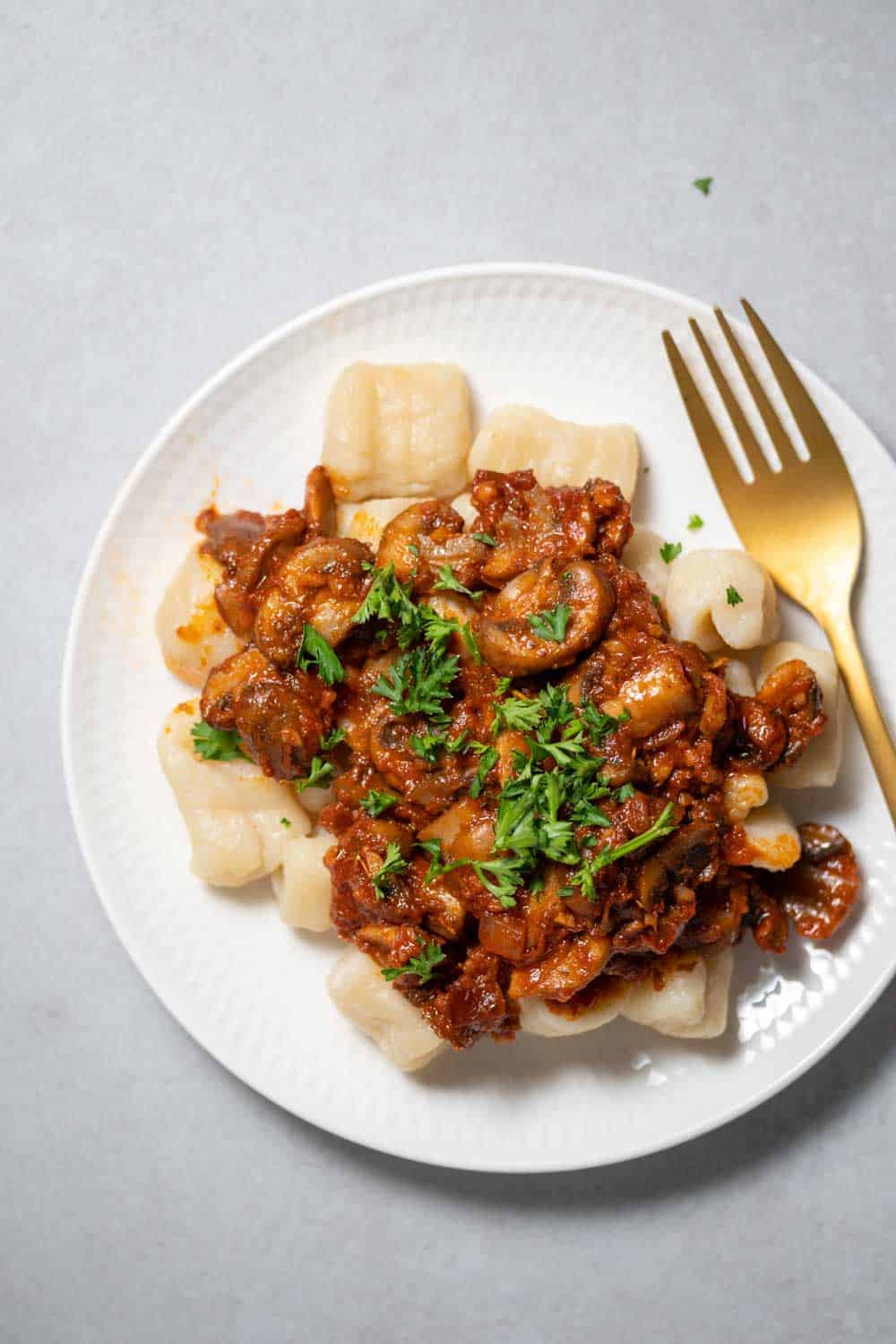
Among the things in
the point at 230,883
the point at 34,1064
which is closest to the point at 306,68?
the point at 230,883

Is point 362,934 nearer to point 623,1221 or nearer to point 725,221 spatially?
point 623,1221

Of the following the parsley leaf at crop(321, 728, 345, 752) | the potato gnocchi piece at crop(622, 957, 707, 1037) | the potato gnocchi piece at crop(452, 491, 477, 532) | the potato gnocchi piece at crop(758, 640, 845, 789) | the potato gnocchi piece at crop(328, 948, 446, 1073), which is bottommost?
the potato gnocchi piece at crop(622, 957, 707, 1037)

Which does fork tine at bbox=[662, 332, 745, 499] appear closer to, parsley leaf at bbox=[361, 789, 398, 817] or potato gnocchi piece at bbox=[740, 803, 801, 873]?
potato gnocchi piece at bbox=[740, 803, 801, 873]

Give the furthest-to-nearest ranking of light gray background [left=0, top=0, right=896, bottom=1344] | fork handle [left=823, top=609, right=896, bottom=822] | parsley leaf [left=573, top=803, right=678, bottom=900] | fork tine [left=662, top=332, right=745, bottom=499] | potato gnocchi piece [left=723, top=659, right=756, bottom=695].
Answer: light gray background [left=0, top=0, right=896, bottom=1344] < fork tine [left=662, top=332, right=745, bottom=499] < fork handle [left=823, top=609, right=896, bottom=822] < potato gnocchi piece [left=723, top=659, right=756, bottom=695] < parsley leaf [left=573, top=803, right=678, bottom=900]

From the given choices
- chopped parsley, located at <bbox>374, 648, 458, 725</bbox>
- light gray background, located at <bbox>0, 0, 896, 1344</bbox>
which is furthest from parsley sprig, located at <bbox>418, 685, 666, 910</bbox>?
light gray background, located at <bbox>0, 0, 896, 1344</bbox>

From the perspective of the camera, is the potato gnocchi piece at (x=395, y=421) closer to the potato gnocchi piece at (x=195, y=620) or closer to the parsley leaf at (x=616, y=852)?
the potato gnocchi piece at (x=195, y=620)

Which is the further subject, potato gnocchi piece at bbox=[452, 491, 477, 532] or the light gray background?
the light gray background

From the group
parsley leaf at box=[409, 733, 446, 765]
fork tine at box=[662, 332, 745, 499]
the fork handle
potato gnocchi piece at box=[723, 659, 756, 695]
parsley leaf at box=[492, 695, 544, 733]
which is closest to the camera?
parsley leaf at box=[492, 695, 544, 733]

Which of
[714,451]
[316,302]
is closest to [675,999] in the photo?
[714,451]
